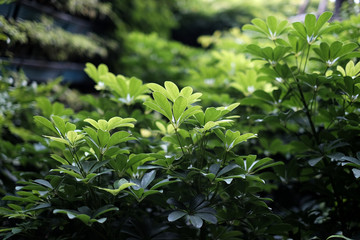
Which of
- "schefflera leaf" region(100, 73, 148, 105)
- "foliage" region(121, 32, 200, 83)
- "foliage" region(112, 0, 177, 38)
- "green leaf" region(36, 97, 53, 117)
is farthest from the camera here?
"foliage" region(112, 0, 177, 38)

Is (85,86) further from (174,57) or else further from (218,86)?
(218,86)

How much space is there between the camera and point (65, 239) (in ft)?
2.92

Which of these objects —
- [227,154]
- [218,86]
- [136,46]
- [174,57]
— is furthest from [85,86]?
[227,154]

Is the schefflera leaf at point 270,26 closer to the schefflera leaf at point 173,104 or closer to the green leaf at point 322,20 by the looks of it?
the green leaf at point 322,20

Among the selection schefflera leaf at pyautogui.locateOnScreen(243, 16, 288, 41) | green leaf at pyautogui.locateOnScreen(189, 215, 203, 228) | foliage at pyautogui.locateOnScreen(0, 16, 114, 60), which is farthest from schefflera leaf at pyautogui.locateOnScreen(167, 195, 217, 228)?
foliage at pyautogui.locateOnScreen(0, 16, 114, 60)

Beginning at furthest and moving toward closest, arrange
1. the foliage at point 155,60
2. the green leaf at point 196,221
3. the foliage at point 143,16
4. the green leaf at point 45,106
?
the foliage at point 143,16 → the foliage at point 155,60 → the green leaf at point 45,106 → the green leaf at point 196,221

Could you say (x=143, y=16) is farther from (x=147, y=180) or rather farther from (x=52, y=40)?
(x=147, y=180)

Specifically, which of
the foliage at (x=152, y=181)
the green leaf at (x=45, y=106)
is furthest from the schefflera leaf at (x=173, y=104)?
the green leaf at (x=45, y=106)

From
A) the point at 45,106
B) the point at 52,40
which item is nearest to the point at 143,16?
the point at 52,40

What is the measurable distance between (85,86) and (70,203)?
2862 mm

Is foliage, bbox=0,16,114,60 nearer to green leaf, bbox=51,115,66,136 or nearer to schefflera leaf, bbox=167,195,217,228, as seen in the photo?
green leaf, bbox=51,115,66,136

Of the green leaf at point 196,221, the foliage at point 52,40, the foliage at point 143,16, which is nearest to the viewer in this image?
the green leaf at point 196,221

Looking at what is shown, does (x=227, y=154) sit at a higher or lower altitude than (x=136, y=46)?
lower

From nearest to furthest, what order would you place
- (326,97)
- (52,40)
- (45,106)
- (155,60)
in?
(326,97)
(45,106)
(52,40)
(155,60)
